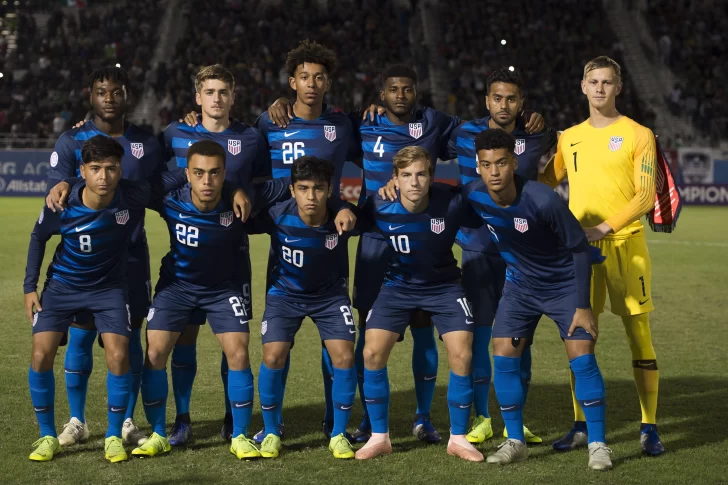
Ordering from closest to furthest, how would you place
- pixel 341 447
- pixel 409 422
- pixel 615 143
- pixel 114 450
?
pixel 114 450 → pixel 341 447 → pixel 615 143 → pixel 409 422

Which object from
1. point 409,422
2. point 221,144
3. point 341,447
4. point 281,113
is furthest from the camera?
point 409,422

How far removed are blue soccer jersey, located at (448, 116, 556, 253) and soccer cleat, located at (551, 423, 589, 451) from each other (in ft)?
3.87

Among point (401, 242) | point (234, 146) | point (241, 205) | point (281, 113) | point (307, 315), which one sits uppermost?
point (281, 113)

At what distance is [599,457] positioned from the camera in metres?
5.30

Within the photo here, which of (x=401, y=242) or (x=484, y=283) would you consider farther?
(x=484, y=283)

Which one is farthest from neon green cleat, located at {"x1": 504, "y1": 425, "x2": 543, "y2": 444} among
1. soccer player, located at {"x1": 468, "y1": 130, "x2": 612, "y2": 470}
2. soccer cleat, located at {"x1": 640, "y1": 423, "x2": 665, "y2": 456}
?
soccer cleat, located at {"x1": 640, "y1": 423, "x2": 665, "y2": 456}

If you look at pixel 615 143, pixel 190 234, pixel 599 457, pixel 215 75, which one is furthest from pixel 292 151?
pixel 599 457

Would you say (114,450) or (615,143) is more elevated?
(615,143)

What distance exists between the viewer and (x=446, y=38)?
33.1 m

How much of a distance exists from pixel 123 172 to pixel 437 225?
6.44 feet

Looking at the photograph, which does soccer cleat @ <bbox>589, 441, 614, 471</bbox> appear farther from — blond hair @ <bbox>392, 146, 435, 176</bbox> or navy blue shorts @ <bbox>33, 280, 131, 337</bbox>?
navy blue shorts @ <bbox>33, 280, 131, 337</bbox>

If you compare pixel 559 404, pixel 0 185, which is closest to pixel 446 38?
pixel 0 185

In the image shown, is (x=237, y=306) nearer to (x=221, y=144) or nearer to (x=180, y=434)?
(x=180, y=434)

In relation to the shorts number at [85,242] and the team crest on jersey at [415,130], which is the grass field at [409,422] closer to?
the shorts number at [85,242]
